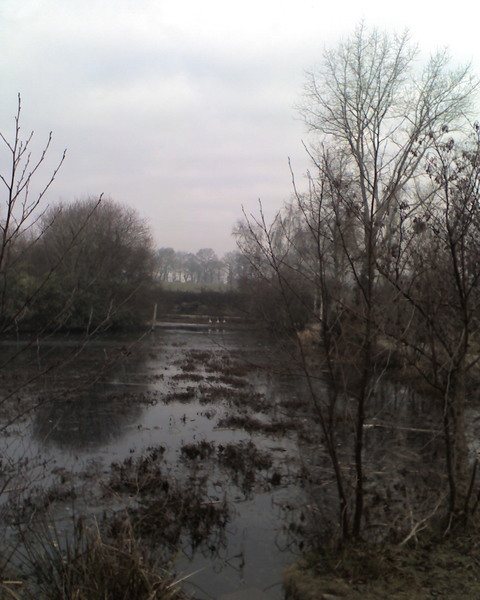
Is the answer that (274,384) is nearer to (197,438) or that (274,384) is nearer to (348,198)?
(197,438)

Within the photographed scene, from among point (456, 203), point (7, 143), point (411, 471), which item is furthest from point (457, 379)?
point (7, 143)

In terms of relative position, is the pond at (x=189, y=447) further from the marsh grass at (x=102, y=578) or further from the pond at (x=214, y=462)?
the marsh grass at (x=102, y=578)

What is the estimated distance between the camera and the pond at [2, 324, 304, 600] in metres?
4.89

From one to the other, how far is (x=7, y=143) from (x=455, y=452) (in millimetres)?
4427

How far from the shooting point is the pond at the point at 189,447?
16.0 ft

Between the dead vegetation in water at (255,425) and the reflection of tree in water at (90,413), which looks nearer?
the reflection of tree in water at (90,413)

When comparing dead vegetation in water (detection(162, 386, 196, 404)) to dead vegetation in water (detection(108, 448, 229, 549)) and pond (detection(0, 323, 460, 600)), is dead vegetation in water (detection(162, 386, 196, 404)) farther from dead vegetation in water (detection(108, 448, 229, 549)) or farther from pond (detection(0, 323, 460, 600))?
dead vegetation in water (detection(108, 448, 229, 549))

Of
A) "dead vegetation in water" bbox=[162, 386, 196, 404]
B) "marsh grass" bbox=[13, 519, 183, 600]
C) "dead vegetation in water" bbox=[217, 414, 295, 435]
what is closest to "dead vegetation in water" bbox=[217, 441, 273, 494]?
"dead vegetation in water" bbox=[217, 414, 295, 435]

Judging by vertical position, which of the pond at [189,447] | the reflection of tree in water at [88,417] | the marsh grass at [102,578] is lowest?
the reflection of tree in water at [88,417]

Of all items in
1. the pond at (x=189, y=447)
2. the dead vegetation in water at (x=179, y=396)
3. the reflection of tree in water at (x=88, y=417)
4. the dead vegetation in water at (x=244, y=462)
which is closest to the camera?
the pond at (x=189, y=447)

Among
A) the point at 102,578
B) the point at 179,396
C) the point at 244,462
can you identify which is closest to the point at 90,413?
the point at 179,396

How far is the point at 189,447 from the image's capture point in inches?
328

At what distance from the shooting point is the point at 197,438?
30.3 ft

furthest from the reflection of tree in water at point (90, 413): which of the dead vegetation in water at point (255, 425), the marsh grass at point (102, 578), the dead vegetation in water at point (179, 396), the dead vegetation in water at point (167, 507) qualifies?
the marsh grass at point (102, 578)
